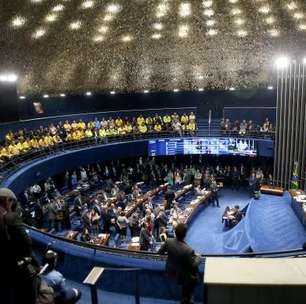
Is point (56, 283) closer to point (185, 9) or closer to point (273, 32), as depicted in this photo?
point (185, 9)

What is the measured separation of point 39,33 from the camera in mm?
7367

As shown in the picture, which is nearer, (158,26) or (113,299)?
(113,299)

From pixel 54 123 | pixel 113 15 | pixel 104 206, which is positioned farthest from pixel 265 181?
pixel 113 15

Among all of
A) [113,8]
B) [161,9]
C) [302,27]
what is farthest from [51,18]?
[302,27]

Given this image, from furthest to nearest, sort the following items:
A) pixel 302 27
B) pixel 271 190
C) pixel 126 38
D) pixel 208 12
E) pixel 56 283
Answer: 1. pixel 271 190
2. pixel 126 38
3. pixel 302 27
4. pixel 208 12
5. pixel 56 283

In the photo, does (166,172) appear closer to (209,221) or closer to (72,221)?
(209,221)

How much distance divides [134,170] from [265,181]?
7.84 metres

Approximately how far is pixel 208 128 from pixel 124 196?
8611 mm

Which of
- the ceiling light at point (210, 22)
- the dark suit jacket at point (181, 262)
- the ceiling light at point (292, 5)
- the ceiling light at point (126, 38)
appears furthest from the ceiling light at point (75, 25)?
the dark suit jacket at point (181, 262)

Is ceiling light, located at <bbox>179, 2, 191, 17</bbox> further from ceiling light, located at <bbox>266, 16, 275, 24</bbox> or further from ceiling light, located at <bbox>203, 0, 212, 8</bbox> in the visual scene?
ceiling light, located at <bbox>266, 16, 275, 24</bbox>

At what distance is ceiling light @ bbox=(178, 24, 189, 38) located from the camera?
921 centimetres

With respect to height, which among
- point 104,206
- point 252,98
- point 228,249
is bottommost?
point 228,249

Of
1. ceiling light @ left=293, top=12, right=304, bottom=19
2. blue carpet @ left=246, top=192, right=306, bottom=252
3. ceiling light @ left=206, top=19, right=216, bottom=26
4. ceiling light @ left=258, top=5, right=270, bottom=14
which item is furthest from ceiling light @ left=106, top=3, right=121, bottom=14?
blue carpet @ left=246, top=192, right=306, bottom=252

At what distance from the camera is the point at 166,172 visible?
2231 cm
